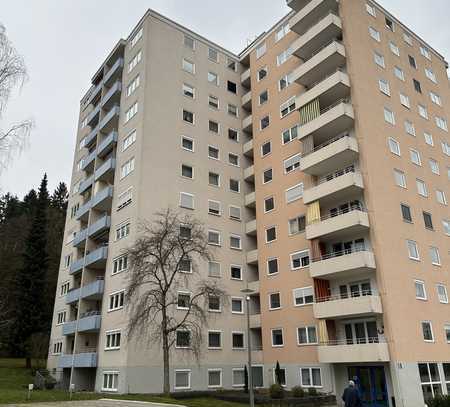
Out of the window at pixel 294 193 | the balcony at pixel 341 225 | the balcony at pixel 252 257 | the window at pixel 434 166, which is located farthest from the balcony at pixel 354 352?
the window at pixel 434 166

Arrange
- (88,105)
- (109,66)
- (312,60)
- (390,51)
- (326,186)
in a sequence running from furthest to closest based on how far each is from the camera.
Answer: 1. (88,105)
2. (109,66)
3. (390,51)
4. (312,60)
5. (326,186)

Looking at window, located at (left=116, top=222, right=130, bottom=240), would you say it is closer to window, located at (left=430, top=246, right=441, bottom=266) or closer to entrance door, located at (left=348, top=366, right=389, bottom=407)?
entrance door, located at (left=348, top=366, right=389, bottom=407)

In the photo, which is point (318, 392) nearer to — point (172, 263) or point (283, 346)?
point (283, 346)

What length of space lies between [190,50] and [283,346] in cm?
3264

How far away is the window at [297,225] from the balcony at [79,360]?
20.3m

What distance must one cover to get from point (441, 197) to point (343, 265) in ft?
46.1

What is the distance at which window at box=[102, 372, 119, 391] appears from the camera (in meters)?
33.8

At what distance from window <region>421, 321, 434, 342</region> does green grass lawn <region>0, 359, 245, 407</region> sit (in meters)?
14.1

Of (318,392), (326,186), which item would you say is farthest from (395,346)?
(326,186)

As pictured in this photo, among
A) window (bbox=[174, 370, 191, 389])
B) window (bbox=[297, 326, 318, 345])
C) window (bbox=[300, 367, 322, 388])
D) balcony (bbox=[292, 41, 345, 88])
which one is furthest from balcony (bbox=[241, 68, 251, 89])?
window (bbox=[174, 370, 191, 389])

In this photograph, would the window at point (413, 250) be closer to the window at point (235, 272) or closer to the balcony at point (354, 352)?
the balcony at point (354, 352)

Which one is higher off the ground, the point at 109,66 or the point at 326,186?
the point at 109,66

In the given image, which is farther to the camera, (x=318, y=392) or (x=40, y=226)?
(x=40, y=226)

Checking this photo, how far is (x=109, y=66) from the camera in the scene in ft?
177
